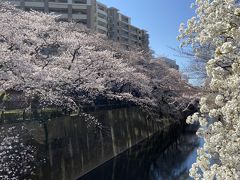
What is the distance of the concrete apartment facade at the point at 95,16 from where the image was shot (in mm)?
39688

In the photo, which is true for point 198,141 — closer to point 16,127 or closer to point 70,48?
point 70,48

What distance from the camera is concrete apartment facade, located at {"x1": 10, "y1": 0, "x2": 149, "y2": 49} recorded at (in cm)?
3969

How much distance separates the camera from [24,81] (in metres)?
11.6

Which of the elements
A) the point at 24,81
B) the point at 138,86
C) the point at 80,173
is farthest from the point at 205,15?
the point at 138,86

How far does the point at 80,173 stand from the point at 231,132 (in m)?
12.7

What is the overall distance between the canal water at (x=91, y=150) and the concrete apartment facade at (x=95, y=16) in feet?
40.7

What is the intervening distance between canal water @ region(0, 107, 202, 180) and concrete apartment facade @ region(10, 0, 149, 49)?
12.4 m

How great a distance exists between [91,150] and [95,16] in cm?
3277

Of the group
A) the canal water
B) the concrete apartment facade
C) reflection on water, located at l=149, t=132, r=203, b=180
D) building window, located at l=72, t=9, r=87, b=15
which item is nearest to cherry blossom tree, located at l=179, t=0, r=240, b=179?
the canal water

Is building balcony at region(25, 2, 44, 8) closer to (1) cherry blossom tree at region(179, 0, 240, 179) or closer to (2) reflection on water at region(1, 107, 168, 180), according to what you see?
(2) reflection on water at region(1, 107, 168, 180)

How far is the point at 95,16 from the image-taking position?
4672 cm

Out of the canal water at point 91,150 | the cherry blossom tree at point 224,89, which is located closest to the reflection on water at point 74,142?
the canal water at point 91,150

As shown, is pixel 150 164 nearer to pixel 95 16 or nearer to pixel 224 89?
pixel 224 89

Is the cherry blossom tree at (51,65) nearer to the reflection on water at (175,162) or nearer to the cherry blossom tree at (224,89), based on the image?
the reflection on water at (175,162)
